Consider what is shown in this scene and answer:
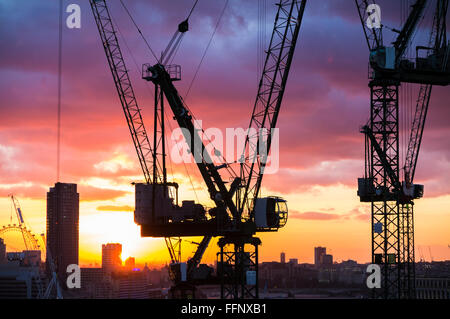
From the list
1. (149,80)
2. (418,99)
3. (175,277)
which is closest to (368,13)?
(418,99)

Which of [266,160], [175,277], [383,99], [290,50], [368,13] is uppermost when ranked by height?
[368,13]

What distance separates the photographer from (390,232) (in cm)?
10144

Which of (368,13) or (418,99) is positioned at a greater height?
(368,13)

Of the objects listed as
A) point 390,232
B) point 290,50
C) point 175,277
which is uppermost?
point 290,50

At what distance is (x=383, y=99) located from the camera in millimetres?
101812

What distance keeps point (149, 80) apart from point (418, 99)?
190 feet

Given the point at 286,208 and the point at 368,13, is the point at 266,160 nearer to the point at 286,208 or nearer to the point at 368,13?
the point at 286,208

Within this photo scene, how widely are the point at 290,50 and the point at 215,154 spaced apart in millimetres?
20228
